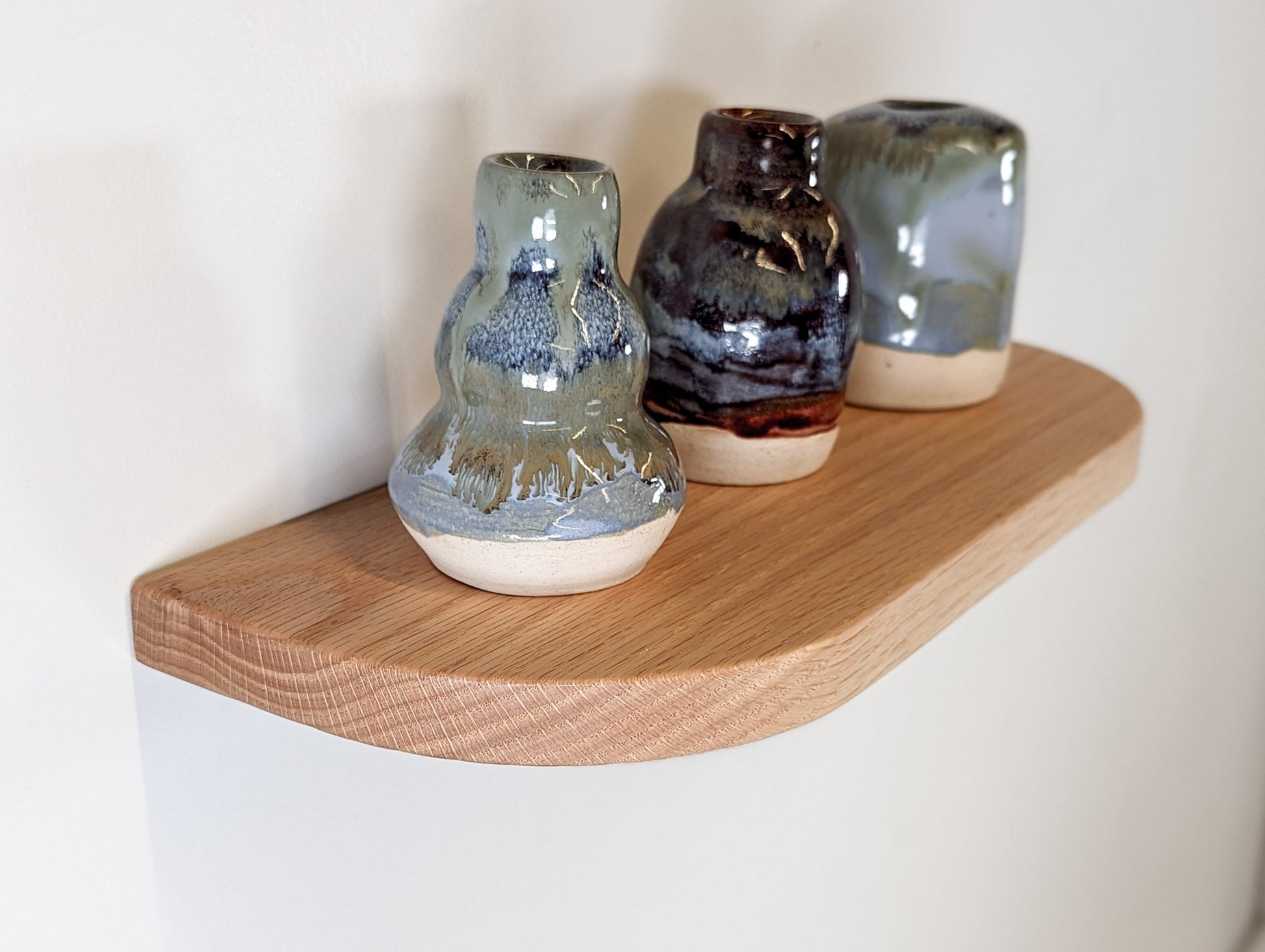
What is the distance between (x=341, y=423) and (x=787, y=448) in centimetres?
15

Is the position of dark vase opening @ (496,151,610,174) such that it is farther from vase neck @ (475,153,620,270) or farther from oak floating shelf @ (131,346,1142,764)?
oak floating shelf @ (131,346,1142,764)

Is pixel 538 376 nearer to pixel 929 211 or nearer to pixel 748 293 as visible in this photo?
pixel 748 293

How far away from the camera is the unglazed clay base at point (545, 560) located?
35cm

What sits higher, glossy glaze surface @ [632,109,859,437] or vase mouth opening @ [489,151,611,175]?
vase mouth opening @ [489,151,611,175]

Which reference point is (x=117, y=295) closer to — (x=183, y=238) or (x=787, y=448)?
(x=183, y=238)

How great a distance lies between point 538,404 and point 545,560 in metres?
0.04

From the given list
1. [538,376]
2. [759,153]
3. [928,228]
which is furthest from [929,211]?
[538,376]

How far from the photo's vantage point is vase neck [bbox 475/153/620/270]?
0.34 m

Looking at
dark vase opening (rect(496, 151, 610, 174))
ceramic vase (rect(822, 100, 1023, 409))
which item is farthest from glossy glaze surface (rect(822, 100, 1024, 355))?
dark vase opening (rect(496, 151, 610, 174))

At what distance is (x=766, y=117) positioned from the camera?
0.43 metres

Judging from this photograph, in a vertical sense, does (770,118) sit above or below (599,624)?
above

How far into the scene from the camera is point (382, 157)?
389 mm

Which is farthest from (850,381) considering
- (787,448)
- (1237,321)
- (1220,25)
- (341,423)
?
(1237,321)

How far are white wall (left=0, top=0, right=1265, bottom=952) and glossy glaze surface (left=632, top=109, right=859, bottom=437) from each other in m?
0.06
